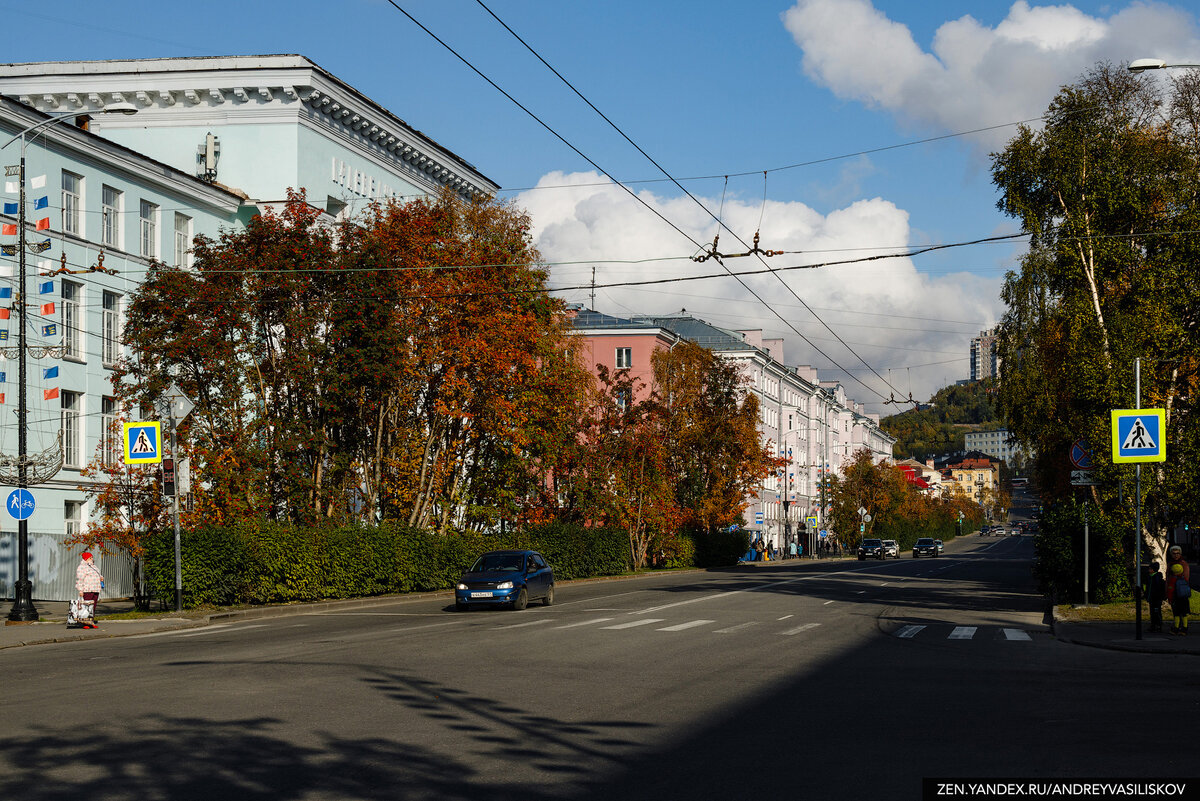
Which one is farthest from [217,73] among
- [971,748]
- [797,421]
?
[797,421]

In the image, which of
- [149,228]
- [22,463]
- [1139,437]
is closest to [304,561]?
[22,463]

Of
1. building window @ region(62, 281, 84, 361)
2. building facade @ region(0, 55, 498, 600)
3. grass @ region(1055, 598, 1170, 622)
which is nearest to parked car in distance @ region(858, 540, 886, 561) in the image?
building facade @ region(0, 55, 498, 600)

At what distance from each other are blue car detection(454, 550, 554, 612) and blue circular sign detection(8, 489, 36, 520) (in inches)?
366

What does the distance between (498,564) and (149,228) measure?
1972 cm

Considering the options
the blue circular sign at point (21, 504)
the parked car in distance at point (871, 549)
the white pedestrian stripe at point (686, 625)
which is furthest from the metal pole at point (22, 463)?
the parked car in distance at point (871, 549)

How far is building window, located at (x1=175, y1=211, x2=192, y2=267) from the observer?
142ft

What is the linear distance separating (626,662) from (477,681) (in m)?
2.90

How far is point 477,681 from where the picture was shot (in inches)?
562

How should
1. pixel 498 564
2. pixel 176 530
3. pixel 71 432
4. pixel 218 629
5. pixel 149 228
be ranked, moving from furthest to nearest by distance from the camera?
1. pixel 149 228
2. pixel 71 432
3. pixel 498 564
4. pixel 176 530
5. pixel 218 629

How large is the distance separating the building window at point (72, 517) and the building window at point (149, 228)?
8.55 meters

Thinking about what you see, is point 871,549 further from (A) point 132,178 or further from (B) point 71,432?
(B) point 71,432

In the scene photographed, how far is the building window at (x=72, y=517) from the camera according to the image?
38.1 metres

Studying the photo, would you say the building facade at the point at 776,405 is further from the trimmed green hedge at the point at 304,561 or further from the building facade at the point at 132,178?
the trimmed green hedge at the point at 304,561

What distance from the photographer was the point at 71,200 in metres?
38.5
